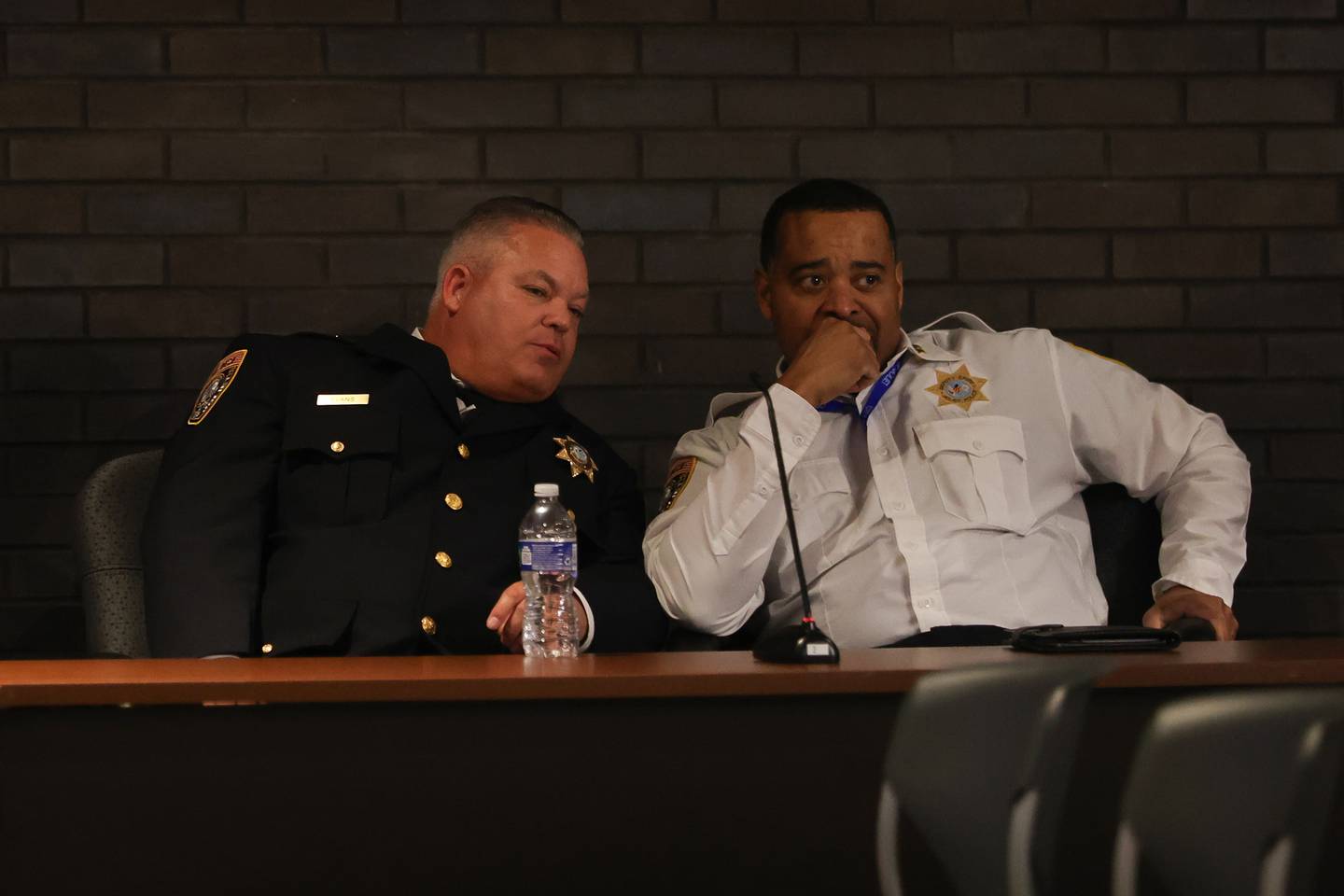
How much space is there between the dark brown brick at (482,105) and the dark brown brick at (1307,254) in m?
1.65

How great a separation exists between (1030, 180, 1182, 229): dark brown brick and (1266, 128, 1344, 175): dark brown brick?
240 mm

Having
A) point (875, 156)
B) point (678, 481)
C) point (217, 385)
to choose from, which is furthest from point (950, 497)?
point (217, 385)

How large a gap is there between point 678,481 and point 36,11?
5.71 ft

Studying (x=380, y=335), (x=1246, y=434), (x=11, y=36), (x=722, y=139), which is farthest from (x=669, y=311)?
(x=11, y=36)

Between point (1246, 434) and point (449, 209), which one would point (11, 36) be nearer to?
point (449, 209)

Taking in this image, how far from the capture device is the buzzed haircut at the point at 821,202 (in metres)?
2.98

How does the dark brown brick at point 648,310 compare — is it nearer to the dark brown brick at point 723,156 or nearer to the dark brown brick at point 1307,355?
the dark brown brick at point 723,156

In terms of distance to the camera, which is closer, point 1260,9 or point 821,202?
point 821,202

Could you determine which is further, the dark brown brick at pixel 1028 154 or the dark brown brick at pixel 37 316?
the dark brown brick at pixel 1028 154

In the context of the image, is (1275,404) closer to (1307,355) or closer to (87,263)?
(1307,355)

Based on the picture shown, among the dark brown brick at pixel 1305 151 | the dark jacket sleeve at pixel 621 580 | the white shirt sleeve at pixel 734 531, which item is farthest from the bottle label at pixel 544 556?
the dark brown brick at pixel 1305 151

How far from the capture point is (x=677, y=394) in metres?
3.31

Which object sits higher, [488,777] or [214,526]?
[214,526]

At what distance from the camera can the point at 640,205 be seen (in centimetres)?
331
